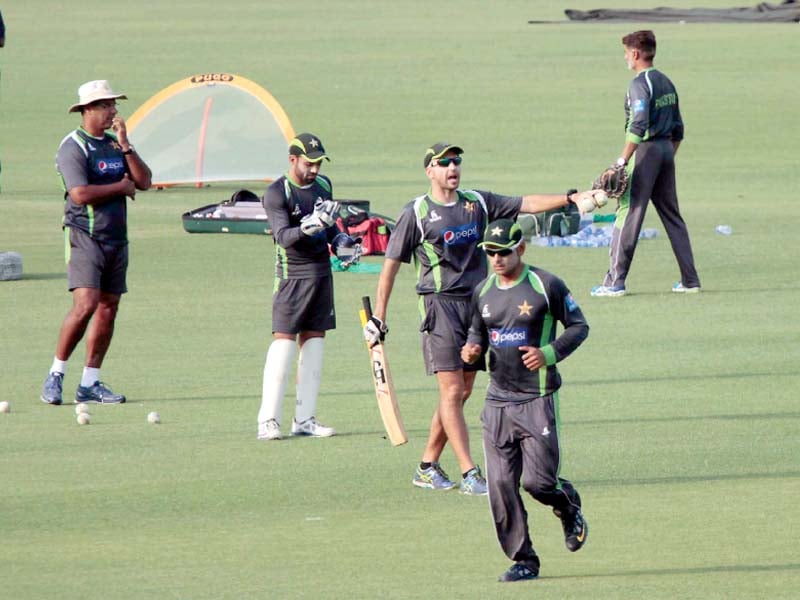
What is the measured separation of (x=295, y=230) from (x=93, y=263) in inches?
79.6

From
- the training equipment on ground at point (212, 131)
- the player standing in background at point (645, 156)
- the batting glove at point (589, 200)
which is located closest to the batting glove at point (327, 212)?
the batting glove at point (589, 200)

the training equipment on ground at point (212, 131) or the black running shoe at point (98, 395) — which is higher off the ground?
the black running shoe at point (98, 395)

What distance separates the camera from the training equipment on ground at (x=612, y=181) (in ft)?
47.2

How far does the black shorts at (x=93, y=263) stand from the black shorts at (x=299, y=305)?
1.68 m

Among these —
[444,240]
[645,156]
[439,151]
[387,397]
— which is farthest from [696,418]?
[645,156]

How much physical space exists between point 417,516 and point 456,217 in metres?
1.91

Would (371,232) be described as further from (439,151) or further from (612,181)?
(439,151)

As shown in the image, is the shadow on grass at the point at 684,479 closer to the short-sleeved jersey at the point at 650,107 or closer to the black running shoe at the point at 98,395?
the black running shoe at the point at 98,395

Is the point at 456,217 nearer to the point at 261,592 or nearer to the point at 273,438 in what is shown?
the point at 273,438

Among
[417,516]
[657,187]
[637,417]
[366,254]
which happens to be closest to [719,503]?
[417,516]

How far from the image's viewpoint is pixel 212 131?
2758cm

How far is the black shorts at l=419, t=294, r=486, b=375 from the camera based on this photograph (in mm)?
11586

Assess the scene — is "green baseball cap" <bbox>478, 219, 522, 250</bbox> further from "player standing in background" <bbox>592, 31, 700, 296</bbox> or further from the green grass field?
"player standing in background" <bbox>592, 31, 700, 296</bbox>

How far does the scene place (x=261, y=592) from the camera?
930 cm
